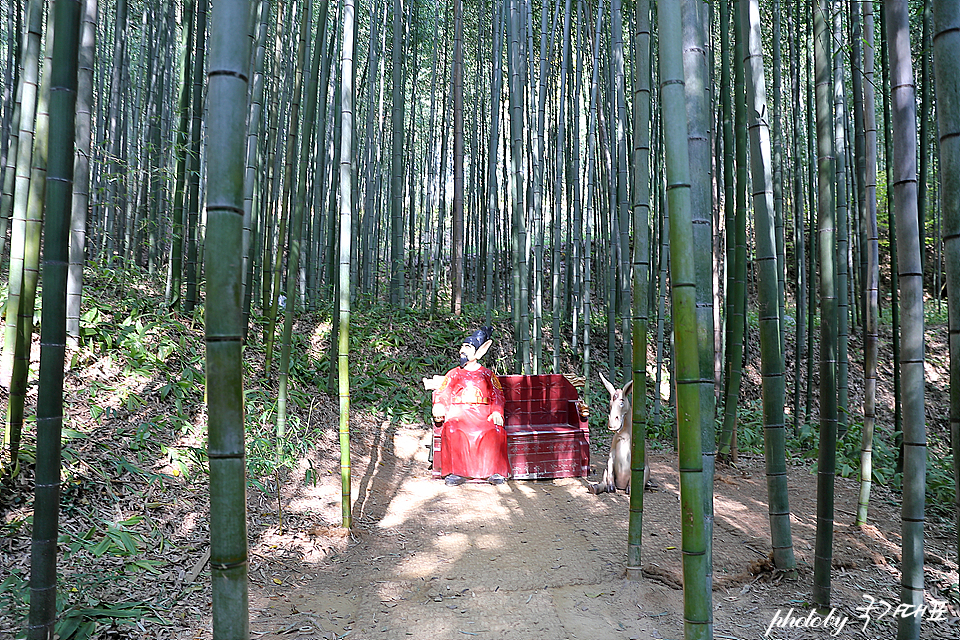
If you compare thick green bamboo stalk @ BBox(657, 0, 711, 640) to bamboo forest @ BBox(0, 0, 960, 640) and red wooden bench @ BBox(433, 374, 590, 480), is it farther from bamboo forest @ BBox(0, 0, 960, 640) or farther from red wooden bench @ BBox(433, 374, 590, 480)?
red wooden bench @ BBox(433, 374, 590, 480)

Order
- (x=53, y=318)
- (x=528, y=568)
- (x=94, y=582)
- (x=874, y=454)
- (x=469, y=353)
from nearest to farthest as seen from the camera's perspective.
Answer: (x=53, y=318) → (x=94, y=582) → (x=528, y=568) → (x=469, y=353) → (x=874, y=454)

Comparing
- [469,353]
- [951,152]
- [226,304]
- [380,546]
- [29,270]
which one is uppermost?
[951,152]

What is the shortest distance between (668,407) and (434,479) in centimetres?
321

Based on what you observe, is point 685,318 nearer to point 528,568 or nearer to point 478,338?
point 528,568

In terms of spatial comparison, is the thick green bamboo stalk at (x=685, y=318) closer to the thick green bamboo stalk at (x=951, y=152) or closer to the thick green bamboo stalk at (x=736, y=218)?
the thick green bamboo stalk at (x=951, y=152)

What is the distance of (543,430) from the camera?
402cm

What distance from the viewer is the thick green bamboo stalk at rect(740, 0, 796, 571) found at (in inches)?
73.5

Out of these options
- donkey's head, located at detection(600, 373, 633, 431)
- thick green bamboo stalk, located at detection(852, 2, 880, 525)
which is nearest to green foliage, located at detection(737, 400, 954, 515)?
thick green bamboo stalk, located at detection(852, 2, 880, 525)

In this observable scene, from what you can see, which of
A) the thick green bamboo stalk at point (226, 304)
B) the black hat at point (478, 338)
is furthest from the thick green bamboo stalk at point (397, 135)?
the thick green bamboo stalk at point (226, 304)

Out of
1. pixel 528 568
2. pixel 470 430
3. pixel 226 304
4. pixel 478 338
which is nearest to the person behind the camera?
pixel 226 304

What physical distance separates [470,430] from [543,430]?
0.59 metres

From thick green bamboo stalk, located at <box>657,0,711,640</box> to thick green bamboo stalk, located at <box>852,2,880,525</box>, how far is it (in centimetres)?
174

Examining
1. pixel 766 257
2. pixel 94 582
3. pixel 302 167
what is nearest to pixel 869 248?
pixel 766 257

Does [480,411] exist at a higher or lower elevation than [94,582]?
higher
